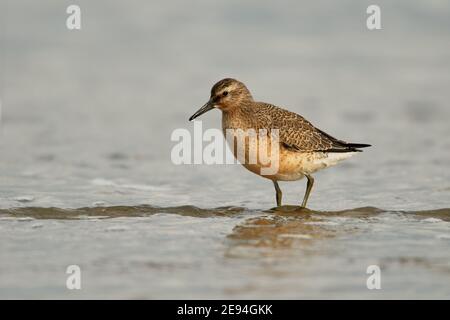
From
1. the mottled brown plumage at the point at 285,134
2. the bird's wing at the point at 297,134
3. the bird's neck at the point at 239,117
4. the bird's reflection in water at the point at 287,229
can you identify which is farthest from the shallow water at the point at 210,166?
the bird's neck at the point at 239,117

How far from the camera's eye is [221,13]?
2097cm

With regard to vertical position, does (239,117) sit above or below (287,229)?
above

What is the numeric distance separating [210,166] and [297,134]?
2.66 metres

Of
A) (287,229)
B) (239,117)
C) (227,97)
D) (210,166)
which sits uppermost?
(227,97)

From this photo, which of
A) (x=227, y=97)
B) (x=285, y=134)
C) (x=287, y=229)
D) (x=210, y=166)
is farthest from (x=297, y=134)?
(x=210, y=166)

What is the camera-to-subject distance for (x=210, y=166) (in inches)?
496

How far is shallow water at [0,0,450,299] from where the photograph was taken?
7449 mm

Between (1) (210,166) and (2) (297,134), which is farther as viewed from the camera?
(1) (210,166)

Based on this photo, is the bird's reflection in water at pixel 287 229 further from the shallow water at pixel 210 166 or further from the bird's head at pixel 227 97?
the bird's head at pixel 227 97

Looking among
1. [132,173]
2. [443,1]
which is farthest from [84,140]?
[443,1]

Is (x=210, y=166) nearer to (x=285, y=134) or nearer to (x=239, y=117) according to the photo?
(x=239, y=117)

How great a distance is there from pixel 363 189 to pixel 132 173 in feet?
10.3

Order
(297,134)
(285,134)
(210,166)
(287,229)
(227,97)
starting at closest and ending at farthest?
(287,229) < (285,134) < (297,134) < (227,97) < (210,166)

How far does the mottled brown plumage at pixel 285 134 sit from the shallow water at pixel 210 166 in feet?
1.59
